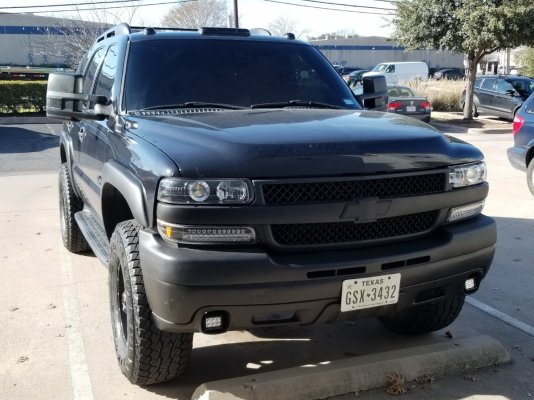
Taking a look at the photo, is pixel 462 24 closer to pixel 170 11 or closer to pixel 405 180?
pixel 405 180

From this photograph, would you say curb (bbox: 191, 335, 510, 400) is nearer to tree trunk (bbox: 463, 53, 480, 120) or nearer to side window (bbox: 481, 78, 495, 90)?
tree trunk (bbox: 463, 53, 480, 120)

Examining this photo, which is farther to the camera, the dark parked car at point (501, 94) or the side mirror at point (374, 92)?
the dark parked car at point (501, 94)

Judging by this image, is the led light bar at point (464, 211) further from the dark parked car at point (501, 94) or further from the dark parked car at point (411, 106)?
the dark parked car at point (501, 94)

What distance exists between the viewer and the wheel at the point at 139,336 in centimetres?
296

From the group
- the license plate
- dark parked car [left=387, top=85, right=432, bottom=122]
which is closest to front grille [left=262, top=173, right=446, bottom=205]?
the license plate

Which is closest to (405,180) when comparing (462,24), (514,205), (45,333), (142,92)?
(142,92)

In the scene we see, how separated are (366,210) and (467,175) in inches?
29.9

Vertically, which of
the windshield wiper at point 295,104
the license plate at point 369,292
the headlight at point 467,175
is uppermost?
the windshield wiper at point 295,104

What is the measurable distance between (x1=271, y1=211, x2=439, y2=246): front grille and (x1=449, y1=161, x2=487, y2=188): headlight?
0.22 m

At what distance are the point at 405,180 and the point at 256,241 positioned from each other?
0.87m

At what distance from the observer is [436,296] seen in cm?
324

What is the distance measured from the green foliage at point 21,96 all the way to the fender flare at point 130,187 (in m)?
18.3

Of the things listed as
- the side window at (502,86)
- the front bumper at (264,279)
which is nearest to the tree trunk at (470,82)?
the side window at (502,86)

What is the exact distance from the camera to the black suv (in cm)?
269
